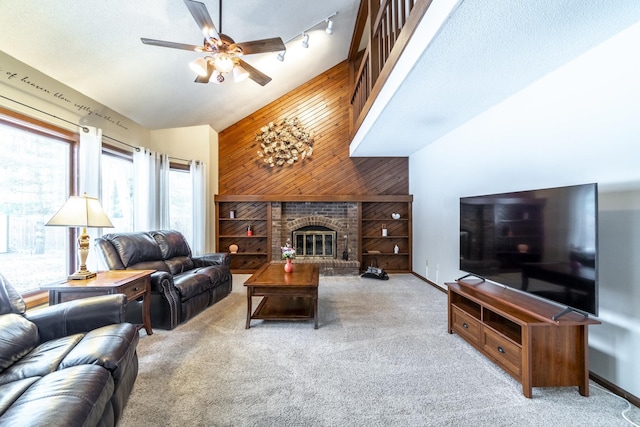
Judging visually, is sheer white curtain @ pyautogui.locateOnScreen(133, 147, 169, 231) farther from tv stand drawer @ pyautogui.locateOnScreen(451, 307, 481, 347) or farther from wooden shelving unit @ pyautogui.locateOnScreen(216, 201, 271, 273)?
tv stand drawer @ pyautogui.locateOnScreen(451, 307, 481, 347)

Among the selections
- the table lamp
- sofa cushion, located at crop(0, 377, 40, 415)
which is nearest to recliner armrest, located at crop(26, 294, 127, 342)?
sofa cushion, located at crop(0, 377, 40, 415)

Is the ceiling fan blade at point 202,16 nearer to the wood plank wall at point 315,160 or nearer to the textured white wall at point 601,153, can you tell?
the textured white wall at point 601,153

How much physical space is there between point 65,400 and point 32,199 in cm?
259

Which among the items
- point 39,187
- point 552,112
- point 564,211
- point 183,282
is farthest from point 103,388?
point 552,112

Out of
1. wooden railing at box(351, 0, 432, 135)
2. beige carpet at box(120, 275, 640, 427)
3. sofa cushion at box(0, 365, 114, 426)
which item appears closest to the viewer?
sofa cushion at box(0, 365, 114, 426)

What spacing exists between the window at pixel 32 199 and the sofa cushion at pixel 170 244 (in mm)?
928

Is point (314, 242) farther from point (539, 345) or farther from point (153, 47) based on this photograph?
point (539, 345)

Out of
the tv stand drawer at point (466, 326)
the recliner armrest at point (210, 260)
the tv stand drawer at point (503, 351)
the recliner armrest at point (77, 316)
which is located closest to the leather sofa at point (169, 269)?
the recliner armrest at point (210, 260)

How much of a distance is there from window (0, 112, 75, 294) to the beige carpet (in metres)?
1.34

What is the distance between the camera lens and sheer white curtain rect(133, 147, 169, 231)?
13.2 ft

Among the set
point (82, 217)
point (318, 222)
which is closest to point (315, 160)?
point (318, 222)

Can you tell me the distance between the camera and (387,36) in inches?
126

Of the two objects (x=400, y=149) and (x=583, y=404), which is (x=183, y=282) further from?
(x=400, y=149)

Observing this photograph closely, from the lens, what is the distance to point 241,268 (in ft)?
19.0
